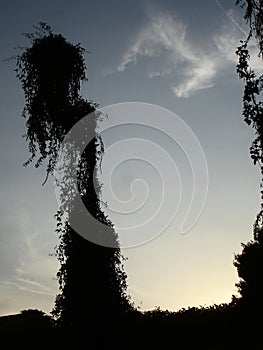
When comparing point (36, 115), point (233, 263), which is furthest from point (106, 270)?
point (233, 263)

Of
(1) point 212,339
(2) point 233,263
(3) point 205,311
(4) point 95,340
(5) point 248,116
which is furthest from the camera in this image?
(2) point 233,263

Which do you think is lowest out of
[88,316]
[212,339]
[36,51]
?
[212,339]

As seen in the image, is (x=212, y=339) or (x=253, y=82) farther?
(x=212, y=339)

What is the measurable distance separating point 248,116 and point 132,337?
13676 millimetres

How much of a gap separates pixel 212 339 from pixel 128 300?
4.87 meters

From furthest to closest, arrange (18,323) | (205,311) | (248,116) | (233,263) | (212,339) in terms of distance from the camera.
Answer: (233,263), (18,323), (205,311), (212,339), (248,116)

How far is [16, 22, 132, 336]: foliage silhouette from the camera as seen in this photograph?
15.9 metres

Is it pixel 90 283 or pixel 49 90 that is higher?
pixel 49 90

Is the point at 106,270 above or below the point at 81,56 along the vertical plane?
below

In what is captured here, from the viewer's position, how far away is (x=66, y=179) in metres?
17.3

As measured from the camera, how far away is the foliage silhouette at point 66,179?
52.3 feet

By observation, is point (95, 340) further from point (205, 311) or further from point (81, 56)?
point (81, 56)

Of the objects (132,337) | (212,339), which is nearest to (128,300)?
(132,337)

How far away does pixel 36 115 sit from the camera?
18438 millimetres
